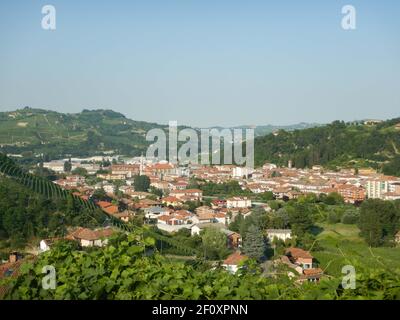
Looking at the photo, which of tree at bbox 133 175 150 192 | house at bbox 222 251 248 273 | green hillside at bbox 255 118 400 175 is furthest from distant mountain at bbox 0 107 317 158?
house at bbox 222 251 248 273

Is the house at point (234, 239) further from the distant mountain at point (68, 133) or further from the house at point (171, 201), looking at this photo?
the distant mountain at point (68, 133)

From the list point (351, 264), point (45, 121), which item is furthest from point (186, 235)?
point (45, 121)

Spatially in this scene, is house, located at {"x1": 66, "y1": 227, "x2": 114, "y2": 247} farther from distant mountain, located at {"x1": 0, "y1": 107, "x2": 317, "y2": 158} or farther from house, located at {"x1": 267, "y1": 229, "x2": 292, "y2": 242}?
distant mountain, located at {"x1": 0, "y1": 107, "x2": 317, "y2": 158}

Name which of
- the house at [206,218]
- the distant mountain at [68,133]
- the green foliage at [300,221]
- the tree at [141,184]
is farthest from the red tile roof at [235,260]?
the distant mountain at [68,133]

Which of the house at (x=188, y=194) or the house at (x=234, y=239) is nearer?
the house at (x=234, y=239)

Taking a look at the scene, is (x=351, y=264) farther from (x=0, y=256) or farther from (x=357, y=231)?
(x=357, y=231)

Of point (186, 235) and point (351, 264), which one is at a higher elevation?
point (351, 264)

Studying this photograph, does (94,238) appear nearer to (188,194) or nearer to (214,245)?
(214,245)
